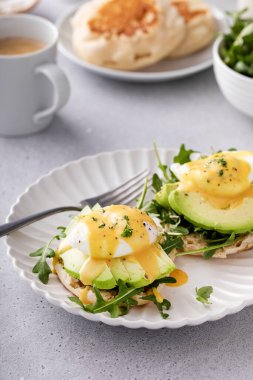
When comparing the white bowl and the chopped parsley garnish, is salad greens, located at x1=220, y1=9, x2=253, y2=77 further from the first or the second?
the chopped parsley garnish

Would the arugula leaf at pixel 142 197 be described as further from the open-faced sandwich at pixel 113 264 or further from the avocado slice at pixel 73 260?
the avocado slice at pixel 73 260

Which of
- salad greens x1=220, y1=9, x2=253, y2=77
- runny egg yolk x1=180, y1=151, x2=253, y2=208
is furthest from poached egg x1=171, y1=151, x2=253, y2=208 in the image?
salad greens x1=220, y1=9, x2=253, y2=77

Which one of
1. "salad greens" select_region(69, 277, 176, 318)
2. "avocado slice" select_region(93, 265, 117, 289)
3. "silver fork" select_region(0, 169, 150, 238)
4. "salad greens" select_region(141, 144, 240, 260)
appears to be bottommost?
"silver fork" select_region(0, 169, 150, 238)

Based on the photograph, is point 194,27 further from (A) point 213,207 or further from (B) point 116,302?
(B) point 116,302

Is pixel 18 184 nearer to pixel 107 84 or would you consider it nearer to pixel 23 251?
pixel 23 251

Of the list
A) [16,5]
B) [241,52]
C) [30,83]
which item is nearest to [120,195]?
[30,83]

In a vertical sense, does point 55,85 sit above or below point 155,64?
above

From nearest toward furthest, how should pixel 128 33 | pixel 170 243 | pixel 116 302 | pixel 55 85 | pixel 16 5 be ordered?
pixel 116 302
pixel 170 243
pixel 55 85
pixel 128 33
pixel 16 5
